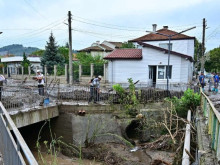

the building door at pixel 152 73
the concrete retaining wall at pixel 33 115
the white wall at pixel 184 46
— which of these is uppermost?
the white wall at pixel 184 46

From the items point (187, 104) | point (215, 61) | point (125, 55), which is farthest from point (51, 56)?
point (215, 61)

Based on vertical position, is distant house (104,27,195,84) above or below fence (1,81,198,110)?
above

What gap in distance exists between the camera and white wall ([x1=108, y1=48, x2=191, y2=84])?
19.4 meters

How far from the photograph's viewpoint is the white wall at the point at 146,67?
1938cm

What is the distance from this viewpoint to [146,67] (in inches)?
798

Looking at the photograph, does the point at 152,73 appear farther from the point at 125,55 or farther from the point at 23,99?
the point at 23,99

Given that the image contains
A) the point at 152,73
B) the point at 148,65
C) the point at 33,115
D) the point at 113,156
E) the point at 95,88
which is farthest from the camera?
the point at 152,73

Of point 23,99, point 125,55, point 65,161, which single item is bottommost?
point 65,161

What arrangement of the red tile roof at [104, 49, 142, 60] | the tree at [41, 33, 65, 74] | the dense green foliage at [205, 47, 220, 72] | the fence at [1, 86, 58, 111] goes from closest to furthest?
the fence at [1, 86, 58, 111]
the red tile roof at [104, 49, 142, 60]
the tree at [41, 33, 65, 74]
the dense green foliage at [205, 47, 220, 72]

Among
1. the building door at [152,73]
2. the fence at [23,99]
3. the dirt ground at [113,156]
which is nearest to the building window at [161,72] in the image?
the building door at [152,73]

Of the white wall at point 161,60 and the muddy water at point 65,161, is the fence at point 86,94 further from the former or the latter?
the white wall at point 161,60

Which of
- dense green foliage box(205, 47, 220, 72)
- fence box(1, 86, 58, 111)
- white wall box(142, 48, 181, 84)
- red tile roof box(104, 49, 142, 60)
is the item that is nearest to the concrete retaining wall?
fence box(1, 86, 58, 111)

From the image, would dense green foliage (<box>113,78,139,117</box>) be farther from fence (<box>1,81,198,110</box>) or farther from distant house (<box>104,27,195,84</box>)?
distant house (<box>104,27,195,84</box>)

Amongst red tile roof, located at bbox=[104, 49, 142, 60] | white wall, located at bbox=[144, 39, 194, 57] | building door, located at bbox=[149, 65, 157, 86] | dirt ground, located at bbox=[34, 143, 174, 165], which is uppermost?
white wall, located at bbox=[144, 39, 194, 57]
